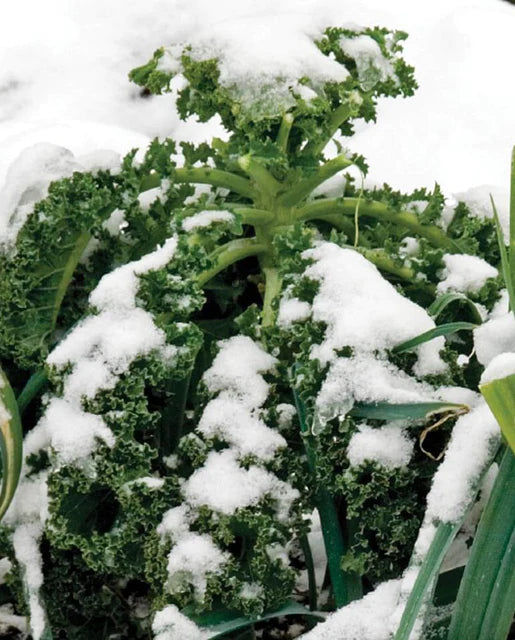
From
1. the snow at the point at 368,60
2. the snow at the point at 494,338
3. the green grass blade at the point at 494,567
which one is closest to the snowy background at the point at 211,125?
the snow at the point at 368,60

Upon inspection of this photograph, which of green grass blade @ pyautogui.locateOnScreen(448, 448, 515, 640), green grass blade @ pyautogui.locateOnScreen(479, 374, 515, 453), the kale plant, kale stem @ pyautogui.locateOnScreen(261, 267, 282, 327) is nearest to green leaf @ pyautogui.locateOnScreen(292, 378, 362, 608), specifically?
the kale plant

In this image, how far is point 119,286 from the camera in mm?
1528

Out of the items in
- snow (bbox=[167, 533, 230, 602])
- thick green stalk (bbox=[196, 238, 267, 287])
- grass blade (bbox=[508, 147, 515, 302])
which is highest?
grass blade (bbox=[508, 147, 515, 302])

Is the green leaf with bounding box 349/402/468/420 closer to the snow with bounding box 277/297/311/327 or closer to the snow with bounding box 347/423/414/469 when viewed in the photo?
the snow with bounding box 347/423/414/469

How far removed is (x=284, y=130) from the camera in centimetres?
165

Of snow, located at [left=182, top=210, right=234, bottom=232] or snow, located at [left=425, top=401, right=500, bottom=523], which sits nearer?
snow, located at [left=425, top=401, right=500, bottom=523]

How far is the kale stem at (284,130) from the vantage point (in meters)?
1.63

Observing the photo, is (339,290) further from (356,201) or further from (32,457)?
(32,457)

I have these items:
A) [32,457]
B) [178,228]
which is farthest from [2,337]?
[178,228]

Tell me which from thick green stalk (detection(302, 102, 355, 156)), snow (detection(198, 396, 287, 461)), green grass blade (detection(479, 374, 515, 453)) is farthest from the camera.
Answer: thick green stalk (detection(302, 102, 355, 156))

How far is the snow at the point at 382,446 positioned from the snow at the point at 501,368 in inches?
9.0

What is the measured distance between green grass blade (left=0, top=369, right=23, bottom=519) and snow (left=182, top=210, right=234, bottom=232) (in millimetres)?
387

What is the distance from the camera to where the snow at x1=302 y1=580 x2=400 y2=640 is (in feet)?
4.06

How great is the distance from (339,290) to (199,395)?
0.88 feet
